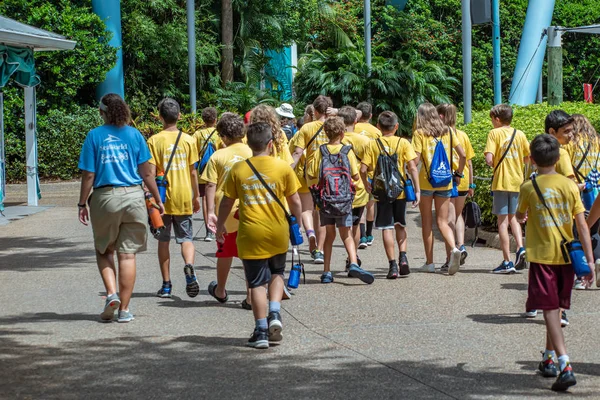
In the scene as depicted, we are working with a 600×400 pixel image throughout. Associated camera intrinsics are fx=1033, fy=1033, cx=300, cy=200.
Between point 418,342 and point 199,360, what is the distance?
5.34 ft

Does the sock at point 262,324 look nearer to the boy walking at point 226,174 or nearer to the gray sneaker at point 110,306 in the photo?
the boy walking at point 226,174

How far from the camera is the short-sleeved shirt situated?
1066 centimetres

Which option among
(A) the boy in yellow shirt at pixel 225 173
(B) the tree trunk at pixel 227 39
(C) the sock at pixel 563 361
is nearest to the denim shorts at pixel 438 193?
(A) the boy in yellow shirt at pixel 225 173

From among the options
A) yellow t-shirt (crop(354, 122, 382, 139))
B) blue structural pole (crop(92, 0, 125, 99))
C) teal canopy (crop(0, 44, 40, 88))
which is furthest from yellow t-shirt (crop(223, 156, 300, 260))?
blue structural pole (crop(92, 0, 125, 99))

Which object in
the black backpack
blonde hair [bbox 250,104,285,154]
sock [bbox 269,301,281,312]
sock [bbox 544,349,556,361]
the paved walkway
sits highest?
blonde hair [bbox 250,104,285,154]

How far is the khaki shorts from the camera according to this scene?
8.15 meters

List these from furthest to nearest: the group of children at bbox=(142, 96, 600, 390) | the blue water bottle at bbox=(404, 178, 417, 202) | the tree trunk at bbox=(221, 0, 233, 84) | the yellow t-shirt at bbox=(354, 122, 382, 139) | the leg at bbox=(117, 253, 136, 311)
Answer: the tree trunk at bbox=(221, 0, 233, 84) → the yellow t-shirt at bbox=(354, 122, 382, 139) → the blue water bottle at bbox=(404, 178, 417, 202) → the leg at bbox=(117, 253, 136, 311) → the group of children at bbox=(142, 96, 600, 390)

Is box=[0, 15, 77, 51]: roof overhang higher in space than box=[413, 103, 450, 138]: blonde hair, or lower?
higher

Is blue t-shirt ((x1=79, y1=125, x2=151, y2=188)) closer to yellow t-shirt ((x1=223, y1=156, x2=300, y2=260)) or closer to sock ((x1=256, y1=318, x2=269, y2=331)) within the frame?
yellow t-shirt ((x1=223, y1=156, x2=300, y2=260))

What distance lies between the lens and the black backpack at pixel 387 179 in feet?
34.8

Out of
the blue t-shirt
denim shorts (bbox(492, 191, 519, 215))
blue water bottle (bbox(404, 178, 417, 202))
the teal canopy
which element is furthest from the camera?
the teal canopy

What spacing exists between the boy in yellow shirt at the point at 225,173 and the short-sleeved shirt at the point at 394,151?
91.0 inches

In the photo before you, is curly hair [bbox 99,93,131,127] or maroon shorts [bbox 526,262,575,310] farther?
curly hair [bbox 99,93,131,127]

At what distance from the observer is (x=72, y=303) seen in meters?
9.31
